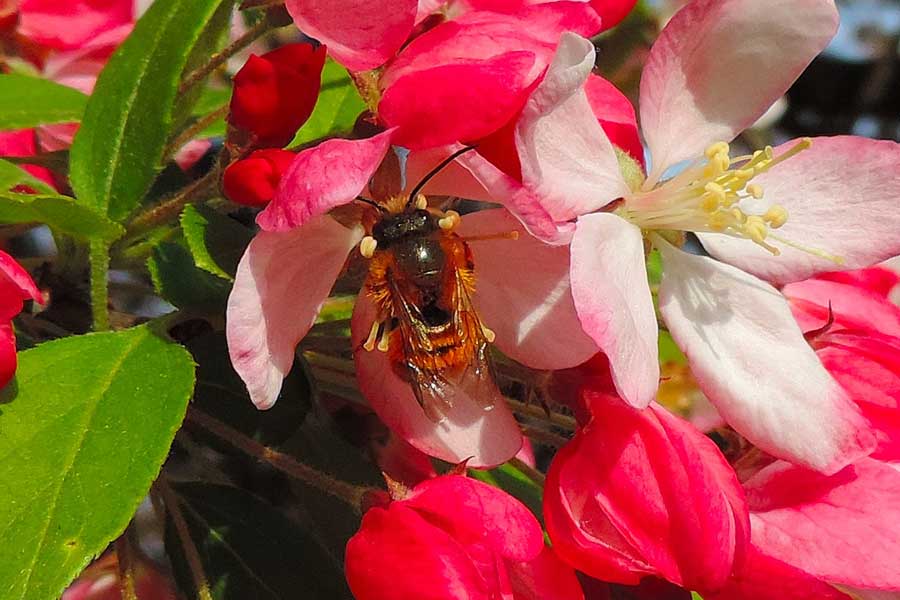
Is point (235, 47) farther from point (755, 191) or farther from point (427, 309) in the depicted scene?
point (755, 191)

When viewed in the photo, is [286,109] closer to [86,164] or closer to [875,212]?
[86,164]

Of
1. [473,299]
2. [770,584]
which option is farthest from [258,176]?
[770,584]

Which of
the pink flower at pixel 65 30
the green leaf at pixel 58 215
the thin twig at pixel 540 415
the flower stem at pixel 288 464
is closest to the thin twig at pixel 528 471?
the thin twig at pixel 540 415

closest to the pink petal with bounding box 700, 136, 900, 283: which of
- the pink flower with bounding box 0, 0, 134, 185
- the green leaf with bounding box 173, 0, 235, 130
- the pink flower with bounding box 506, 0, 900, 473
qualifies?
the pink flower with bounding box 506, 0, 900, 473

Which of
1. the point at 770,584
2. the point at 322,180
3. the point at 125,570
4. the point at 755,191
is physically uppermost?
the point at 322,180

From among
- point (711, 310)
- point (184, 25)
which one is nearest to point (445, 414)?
point (711, 310)

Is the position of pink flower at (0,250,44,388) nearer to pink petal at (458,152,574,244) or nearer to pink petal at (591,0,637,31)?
pink petal at (458,152,574,244)

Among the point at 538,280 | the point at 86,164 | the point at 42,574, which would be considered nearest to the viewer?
the point at 42,574
